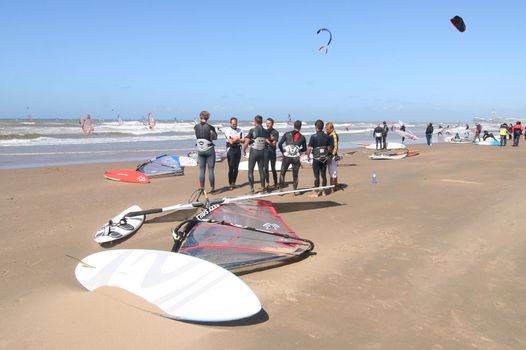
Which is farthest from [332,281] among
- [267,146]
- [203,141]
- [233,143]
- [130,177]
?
[130,177]

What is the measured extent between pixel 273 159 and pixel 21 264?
5.22 meters

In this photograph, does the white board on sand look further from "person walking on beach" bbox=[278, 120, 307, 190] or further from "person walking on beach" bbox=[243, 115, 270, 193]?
"person walking on beach" bbox=[278, 120, 307, 190]

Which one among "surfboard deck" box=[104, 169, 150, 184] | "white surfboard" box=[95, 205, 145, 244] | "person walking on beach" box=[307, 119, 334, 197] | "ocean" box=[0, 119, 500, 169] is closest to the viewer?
"white surfboard" box=[95, 205, 145, 244]

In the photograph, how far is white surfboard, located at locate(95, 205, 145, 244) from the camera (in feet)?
16.9

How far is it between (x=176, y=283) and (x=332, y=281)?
1500mm

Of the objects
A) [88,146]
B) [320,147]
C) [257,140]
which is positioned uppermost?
[257,140]

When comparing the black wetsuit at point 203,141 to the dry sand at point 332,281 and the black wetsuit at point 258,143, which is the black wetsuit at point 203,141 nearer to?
the black wetsuit at point 258,143

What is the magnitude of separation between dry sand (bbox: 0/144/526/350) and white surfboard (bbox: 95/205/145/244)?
0.15 m

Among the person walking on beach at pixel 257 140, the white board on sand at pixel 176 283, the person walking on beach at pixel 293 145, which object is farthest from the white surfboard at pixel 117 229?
the person walking on beach at pixel 293 145

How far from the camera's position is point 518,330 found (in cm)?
307

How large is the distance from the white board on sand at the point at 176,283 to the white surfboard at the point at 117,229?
1100 mm

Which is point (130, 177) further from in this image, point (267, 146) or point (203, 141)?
point (267, 146)

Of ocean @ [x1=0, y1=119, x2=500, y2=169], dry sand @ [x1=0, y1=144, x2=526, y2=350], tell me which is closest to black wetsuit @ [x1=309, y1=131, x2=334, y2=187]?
dry sand @ [x1=0, y1=144, x2=526, y2=350]

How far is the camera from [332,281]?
3955mm
